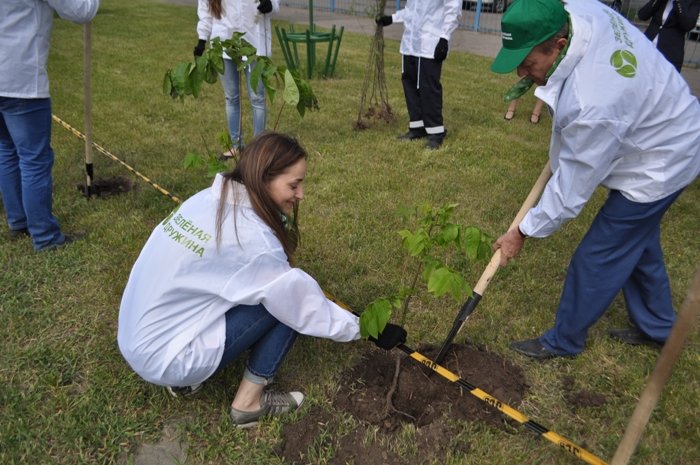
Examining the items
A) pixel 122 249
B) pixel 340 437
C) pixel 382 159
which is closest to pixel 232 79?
pixel 382 159

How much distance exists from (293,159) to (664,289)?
6.23 ft

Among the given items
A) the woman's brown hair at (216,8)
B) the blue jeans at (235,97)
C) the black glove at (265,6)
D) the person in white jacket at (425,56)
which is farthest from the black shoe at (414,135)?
the woman's brown hair at (216,8)

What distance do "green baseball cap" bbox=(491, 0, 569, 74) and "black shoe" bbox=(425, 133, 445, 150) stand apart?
3.43 meters

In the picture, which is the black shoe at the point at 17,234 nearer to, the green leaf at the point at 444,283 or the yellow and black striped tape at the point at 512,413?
the yellow and black striped tape at the point at 512,413

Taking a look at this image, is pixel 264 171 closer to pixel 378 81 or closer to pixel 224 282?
pixel 224 282

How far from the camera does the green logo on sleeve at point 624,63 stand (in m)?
1.95

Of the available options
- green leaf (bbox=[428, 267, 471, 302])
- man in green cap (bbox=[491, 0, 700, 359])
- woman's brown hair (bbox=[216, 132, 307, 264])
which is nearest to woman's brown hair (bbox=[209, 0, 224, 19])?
woman's brown hair (bbox=[216, 132, 307, 264])

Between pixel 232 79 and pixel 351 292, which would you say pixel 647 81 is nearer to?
pixel 351 292

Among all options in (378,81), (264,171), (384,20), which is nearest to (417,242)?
(264,171)

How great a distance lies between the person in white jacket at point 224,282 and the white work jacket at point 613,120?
3.23 feet

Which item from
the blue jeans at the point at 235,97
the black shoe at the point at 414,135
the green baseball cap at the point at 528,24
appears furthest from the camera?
the black shoe at the point at 414,135

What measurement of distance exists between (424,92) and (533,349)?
10.8ft

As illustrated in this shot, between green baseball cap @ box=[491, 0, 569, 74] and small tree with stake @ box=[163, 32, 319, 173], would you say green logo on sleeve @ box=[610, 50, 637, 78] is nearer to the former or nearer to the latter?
green baseball cap @ box=[491, 0, 569, 74]

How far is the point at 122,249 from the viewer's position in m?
3.53
